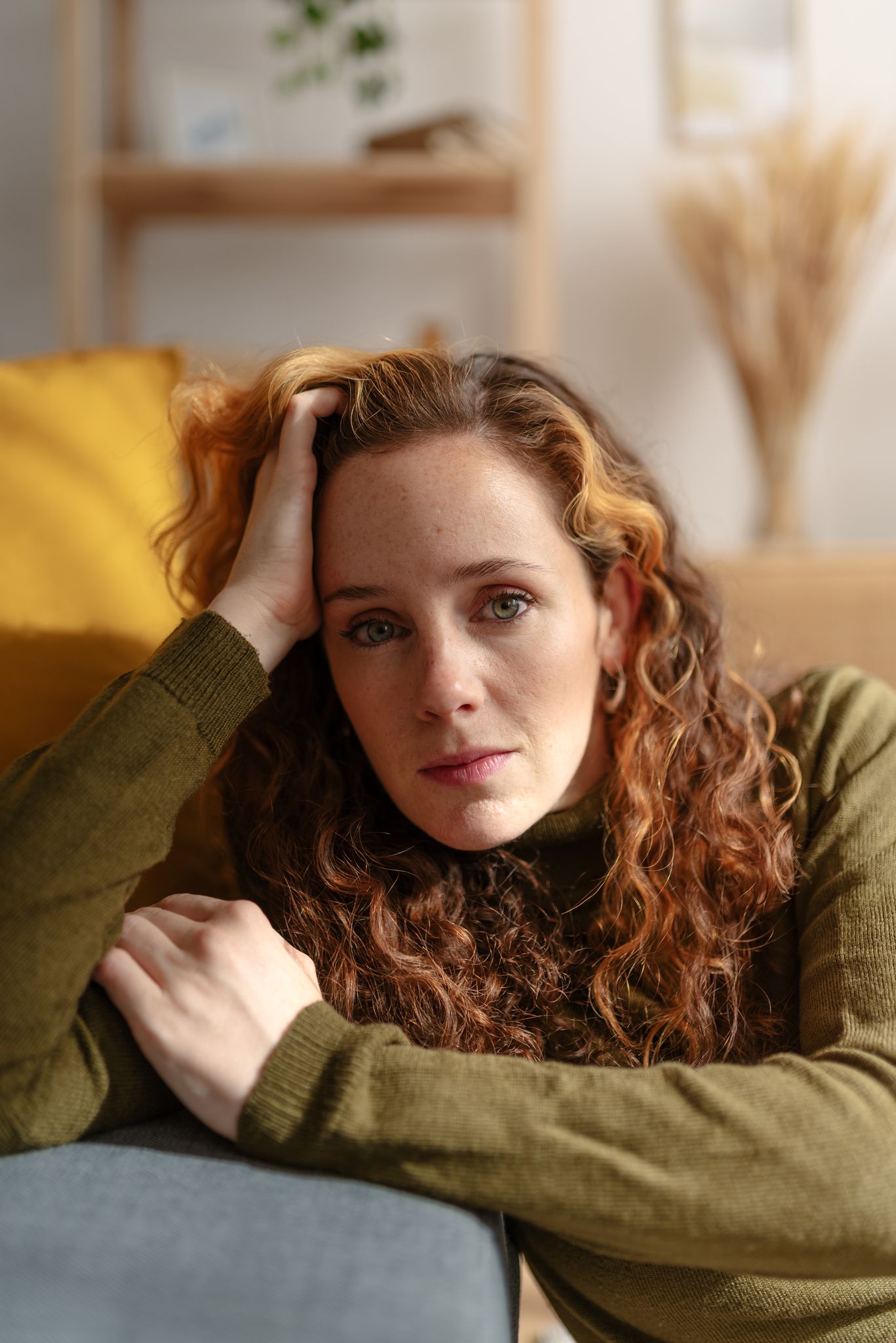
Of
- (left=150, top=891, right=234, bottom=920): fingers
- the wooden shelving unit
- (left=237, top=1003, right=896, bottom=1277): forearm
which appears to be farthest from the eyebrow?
the wooden shelving unit

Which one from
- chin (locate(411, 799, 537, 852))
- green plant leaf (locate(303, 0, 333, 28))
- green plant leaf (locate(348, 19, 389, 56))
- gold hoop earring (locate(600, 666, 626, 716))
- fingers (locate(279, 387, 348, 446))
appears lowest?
chin (locate(411, 799, 537, 852))

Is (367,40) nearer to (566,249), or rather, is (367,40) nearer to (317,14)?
(317,14)

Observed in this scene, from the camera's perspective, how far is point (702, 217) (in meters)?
2.23

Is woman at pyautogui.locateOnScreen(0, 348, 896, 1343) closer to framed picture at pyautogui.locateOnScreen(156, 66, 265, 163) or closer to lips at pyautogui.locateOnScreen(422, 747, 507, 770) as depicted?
lips at pyautogui.locateOnScreen(422, 747, 507, 770)

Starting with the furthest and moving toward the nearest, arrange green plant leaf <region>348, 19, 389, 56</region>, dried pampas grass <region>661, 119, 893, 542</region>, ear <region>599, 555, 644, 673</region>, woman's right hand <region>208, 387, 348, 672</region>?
green plant leaf <region>348, 19, 389, 56</region>, dried pampas grass <region>661, 119, 893, 542</region>, ear <region>599, 555, 644, 673</region>, woman's right hand <region>208, 387, 348, 672</region>

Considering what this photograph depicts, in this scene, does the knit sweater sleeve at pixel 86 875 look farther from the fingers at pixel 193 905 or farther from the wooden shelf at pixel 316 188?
the wooden shelf at pixel 316 188

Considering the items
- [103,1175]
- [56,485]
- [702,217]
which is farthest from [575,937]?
[702,217]

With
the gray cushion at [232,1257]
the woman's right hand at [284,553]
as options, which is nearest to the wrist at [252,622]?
the woman's right hand at [284,553]

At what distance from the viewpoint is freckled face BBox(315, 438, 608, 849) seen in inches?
39.5

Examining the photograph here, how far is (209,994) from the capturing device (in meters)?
0.85

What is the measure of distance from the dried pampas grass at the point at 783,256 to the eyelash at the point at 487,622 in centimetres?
134

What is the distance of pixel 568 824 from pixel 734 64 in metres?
1.91

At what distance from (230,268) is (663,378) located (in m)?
0.94

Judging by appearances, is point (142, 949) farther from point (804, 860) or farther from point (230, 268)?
point (230, 268)
